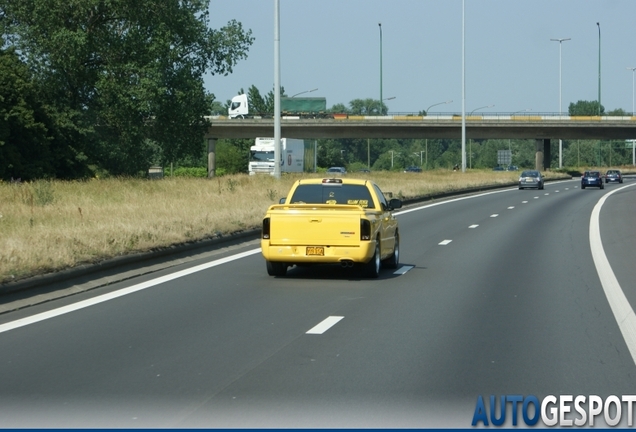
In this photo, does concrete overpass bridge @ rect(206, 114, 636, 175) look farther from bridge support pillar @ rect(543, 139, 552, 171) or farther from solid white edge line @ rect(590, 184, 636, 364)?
solid white edge line @ rect(590, 184, 636, 364)

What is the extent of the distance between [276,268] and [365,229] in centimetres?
172

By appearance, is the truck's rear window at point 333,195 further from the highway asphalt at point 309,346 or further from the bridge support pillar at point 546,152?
the bridge support pillar at point 546,152

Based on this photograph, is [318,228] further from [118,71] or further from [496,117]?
[496,117]

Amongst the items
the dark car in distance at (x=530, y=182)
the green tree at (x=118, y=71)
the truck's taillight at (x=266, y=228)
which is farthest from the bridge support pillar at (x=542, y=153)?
the truck's taillight at (x=266, y=228)

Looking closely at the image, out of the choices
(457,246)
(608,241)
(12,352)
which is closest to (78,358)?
(12,352)

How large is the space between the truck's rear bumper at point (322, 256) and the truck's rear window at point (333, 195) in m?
1.74

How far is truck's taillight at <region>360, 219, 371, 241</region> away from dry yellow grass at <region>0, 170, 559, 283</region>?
160 inches

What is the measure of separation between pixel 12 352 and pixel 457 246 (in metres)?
14.6

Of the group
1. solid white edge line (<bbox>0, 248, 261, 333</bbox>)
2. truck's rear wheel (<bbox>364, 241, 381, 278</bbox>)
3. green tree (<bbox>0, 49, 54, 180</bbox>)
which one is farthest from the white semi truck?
truck's rear wheel (<bbox>364, 241, 381, 278</bbox>)

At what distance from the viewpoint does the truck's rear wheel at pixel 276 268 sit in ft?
54.1

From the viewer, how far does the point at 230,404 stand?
758 cm

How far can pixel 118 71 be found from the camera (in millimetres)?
52281

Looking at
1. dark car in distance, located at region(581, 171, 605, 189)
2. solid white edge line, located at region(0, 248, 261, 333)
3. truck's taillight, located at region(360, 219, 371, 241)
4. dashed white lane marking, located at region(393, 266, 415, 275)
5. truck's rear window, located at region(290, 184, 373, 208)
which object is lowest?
dark car in distance, located at region(581, 171, 605, 189)
